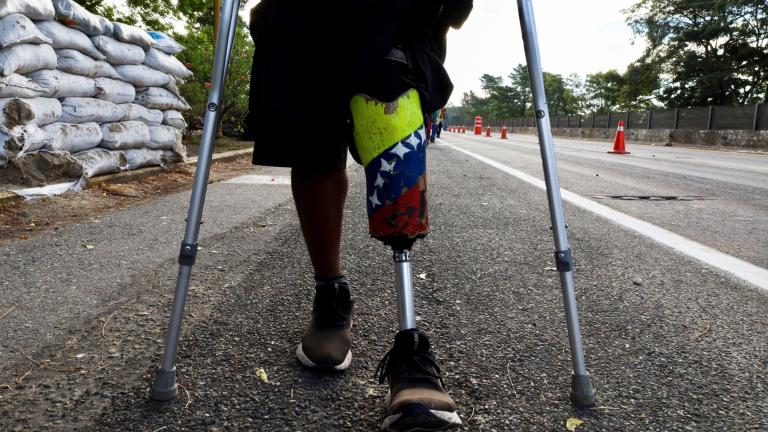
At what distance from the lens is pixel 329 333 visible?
1.62 m

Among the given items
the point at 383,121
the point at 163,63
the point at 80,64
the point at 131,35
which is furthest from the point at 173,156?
the point at 383,121

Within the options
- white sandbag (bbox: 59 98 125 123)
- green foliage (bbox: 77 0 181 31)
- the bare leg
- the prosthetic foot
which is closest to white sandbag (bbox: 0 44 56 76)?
white sandbag (bbox: 59 98 125 123)

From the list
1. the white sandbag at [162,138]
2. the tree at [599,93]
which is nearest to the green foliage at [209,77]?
the white sandbag at [162,138]

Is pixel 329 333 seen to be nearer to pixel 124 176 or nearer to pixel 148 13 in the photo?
pixel 124 176

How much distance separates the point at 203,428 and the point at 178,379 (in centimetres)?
25

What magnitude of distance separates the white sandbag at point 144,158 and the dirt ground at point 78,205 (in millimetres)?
167

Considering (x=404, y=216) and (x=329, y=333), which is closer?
(x=404, y=216)

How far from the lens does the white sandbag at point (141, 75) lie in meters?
5.94

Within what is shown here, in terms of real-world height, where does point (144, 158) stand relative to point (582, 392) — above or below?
above

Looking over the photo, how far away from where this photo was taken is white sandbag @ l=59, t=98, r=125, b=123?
4.85 meters

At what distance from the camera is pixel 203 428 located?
126 centimetres

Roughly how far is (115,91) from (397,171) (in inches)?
205

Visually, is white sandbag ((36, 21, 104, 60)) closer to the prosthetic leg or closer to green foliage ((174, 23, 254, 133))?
the prosthetic leg

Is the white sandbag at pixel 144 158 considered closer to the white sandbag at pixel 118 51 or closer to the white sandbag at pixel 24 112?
the white sandbag at pixel 118 51
